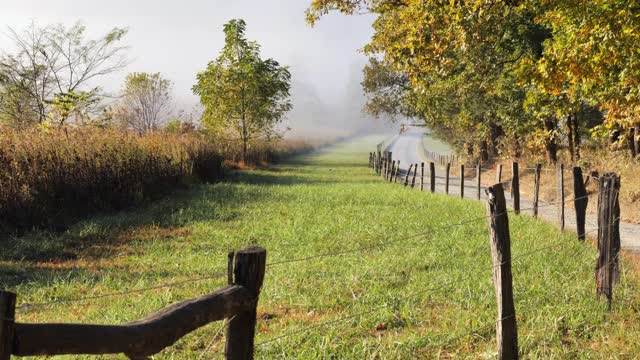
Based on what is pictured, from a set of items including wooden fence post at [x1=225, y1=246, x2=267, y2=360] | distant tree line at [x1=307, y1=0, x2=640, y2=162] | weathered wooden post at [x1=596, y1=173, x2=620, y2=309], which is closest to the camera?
wooden fence post at [x1=225, y1=246, x2=267, y2=360]

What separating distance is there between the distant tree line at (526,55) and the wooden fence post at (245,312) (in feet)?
31.3

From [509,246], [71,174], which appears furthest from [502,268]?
[71,174]

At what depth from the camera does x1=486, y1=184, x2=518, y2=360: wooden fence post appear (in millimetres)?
4707

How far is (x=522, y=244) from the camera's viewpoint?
9.66 metres

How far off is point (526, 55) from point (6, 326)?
66.4ft

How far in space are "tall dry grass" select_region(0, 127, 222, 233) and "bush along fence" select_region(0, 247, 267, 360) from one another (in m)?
10.0

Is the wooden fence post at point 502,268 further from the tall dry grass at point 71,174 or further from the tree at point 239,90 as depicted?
the tree at point 239,90

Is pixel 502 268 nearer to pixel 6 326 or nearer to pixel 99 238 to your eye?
pixel 6 326

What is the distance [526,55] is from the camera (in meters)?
19.5

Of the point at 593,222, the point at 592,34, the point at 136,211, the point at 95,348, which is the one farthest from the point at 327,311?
the point at 593,222

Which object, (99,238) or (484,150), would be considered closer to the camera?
(99,238)

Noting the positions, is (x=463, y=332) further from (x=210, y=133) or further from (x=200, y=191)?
(x=210, y=133)

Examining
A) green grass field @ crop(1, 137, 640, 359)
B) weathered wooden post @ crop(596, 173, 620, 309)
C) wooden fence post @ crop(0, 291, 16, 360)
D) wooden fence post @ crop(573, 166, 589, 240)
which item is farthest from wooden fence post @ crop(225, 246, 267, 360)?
wooden fence post @ crop(573, 166, 589, 240)

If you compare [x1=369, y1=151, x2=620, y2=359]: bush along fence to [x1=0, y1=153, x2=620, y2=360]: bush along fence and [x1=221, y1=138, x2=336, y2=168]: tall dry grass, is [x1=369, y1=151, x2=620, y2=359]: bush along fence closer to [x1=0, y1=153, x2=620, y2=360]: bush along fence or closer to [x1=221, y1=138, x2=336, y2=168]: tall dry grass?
[x1=0, y1=153, x2=620, y2=360]: bush along fence
